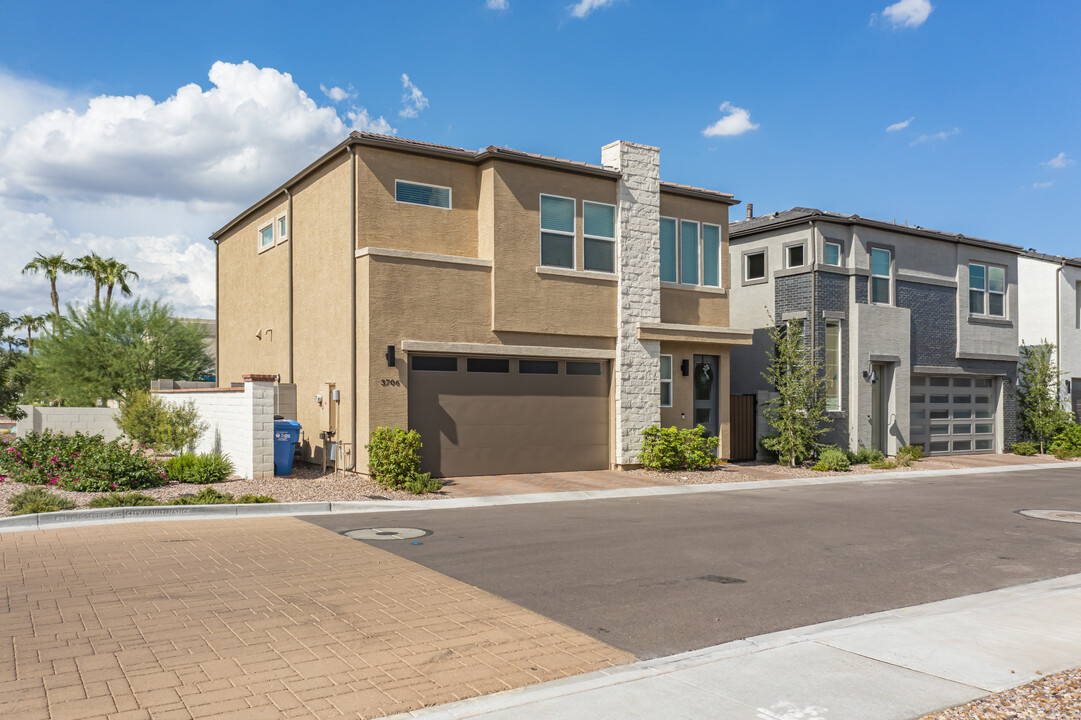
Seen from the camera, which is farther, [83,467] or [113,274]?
[113,274]

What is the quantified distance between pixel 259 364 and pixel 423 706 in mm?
18668

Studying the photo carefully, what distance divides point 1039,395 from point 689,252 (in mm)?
15334

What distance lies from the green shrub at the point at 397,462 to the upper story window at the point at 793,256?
42.1ft

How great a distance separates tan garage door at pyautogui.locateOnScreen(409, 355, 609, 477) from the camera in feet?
56.9

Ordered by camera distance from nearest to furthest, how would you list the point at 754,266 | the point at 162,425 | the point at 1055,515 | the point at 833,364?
the point at 1055,515, the point at 162,425, the point at 833,364, the point at 754,266

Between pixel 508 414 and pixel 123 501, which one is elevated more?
pixel 508 414

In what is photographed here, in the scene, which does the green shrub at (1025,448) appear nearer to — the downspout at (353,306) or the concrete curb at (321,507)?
the concrete curb at (321,507)

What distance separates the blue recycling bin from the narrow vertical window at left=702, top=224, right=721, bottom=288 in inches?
432

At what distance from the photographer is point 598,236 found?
766 inches

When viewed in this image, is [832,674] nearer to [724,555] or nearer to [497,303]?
[724,555]

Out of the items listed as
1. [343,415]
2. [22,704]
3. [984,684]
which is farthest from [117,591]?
[343,415]

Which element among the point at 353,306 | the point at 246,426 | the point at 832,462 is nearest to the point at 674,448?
the point at 832,462

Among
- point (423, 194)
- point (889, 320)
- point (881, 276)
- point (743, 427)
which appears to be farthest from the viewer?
point (881, 276)

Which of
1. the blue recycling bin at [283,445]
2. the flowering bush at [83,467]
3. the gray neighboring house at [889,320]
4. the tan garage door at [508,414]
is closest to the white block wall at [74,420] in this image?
the flowering bush at [83,467]
